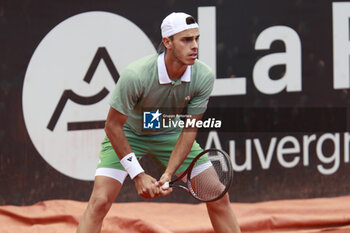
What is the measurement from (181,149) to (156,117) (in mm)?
271

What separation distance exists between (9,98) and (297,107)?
2.33 meters

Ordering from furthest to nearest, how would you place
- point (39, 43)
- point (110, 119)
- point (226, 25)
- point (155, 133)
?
point (226, 25), point (39, 43), point (155, 133), point (110, 119)

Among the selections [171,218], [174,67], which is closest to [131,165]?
[174,67]

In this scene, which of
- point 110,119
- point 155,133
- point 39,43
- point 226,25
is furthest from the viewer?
point 226,25

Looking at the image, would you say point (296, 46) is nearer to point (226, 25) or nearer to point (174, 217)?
point (226, 25)

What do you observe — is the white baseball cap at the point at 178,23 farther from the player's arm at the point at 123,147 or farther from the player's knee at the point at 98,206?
the player's knee at the point at 98,206

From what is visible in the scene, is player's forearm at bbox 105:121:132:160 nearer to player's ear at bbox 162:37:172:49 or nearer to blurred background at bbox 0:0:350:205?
player's ear at bbox 162:37:172:49

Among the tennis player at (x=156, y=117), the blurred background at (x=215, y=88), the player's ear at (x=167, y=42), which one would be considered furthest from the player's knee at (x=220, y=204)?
the blurred background at (x=215, y=88)

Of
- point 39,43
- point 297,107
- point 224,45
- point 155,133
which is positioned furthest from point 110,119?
point 297,107

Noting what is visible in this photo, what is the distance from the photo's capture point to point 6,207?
529 centimetres

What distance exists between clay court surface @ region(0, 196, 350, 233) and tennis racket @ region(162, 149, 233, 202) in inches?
41.5

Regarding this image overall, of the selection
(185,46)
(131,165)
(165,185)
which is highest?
(185,46)

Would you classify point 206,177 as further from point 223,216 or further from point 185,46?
point 185,46

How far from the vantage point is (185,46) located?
3.81 meters
